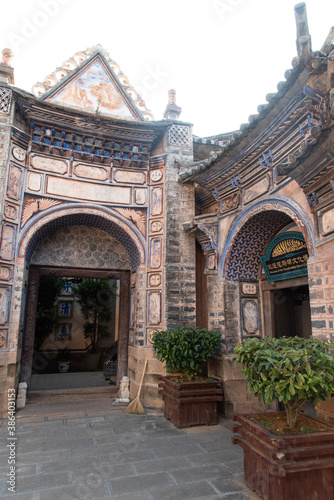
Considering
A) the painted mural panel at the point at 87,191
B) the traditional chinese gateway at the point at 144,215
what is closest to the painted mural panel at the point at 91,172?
the traditional chinese gateway at the point at 144,215

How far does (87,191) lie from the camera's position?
25.4 ft

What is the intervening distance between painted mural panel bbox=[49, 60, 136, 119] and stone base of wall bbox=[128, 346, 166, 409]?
18.3ft

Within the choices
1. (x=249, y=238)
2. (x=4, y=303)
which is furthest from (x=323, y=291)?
(x=4, y=303)

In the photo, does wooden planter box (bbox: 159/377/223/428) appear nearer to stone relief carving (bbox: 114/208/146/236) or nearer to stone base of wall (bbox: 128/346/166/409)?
stone base of wall (bbox: 128/346/166/409)

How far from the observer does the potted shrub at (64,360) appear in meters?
13.0

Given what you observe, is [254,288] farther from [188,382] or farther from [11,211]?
[11,211]

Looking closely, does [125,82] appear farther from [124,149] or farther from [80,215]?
[80,215]

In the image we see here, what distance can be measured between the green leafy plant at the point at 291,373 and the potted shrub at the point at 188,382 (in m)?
2.42

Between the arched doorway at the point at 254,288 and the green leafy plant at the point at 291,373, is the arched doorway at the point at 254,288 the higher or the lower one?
the higher one

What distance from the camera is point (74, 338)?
15.5m

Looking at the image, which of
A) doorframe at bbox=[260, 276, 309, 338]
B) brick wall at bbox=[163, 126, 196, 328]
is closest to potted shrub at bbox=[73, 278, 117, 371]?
brick wall at bbox=[163, 126, 196, 328]

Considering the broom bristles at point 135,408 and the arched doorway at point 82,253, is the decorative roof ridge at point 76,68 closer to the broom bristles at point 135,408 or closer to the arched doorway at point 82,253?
the arched doorway at point 82,253

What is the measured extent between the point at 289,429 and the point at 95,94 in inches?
310

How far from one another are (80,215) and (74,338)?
9.37m
